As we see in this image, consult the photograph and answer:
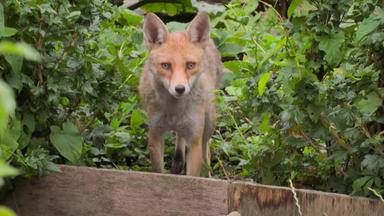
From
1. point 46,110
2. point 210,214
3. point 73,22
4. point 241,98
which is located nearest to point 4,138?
point 46,110

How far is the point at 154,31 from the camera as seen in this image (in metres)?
5.55

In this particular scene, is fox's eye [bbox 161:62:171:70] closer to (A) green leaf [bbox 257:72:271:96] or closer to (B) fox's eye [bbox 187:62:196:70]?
(B) fox's eye [bbox 187:62:196:70]

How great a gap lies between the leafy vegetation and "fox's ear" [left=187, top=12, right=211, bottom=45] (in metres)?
0.44

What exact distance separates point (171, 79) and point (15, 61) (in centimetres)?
136

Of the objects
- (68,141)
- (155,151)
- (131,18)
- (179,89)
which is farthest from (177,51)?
(131,18)

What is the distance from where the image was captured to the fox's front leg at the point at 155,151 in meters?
5.45

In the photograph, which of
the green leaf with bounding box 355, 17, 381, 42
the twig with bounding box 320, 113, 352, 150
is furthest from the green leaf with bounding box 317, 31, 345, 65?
the twig with bounding box 320, 113, 352, 150

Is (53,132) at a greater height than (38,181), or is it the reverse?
(53,132)

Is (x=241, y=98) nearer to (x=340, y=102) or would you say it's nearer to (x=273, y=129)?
(x=273, y=129)

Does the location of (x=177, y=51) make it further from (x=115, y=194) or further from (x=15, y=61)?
(x=15, y=61)

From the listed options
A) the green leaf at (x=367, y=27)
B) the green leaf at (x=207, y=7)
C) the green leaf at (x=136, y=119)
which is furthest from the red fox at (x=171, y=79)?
the green leaf at (x=207, y=7)

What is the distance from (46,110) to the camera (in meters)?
4.84

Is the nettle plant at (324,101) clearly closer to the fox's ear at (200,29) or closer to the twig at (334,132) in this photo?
the twig at (334,132)

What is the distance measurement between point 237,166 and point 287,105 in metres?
1.68
